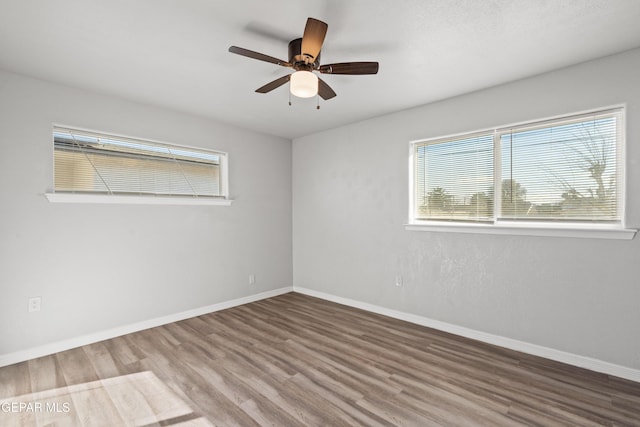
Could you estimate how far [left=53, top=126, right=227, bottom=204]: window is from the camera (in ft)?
9.55

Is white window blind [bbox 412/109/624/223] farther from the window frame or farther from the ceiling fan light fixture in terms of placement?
the window frame

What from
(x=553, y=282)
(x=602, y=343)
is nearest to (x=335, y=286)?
(x=553, y=282)

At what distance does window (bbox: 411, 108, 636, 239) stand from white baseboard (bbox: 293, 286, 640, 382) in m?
1.08

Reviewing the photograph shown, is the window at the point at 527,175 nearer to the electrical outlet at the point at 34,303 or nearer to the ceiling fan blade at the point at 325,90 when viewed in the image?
the ceiling fan blade at the point at 325,90

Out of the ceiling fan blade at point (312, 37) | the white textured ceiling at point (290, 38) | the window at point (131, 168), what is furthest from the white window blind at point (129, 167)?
the ceiling fan blade at point (312, 37)

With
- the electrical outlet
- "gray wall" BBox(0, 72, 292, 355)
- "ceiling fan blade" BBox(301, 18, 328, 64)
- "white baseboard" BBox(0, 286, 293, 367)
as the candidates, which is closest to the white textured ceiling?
"ceiling fan blade" BBox(301, 18, 328, 64)

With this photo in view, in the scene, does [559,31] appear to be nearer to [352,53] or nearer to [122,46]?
[352,53]

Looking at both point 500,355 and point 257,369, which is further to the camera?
point 500,355

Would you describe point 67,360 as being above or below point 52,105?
below

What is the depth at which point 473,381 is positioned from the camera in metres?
2.28

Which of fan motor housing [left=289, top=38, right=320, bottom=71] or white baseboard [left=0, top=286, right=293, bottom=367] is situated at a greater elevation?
fan motor housing [left=289, top=38, right=320, bottom=71]

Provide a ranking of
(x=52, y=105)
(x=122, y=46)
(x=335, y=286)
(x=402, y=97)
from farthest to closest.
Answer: (x=335, y=286), (x=402, y=97), (x=52, y=105), (x=122, y=46)

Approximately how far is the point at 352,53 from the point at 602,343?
118 inches

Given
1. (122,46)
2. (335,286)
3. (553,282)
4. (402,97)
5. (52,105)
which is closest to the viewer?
(122,46)
